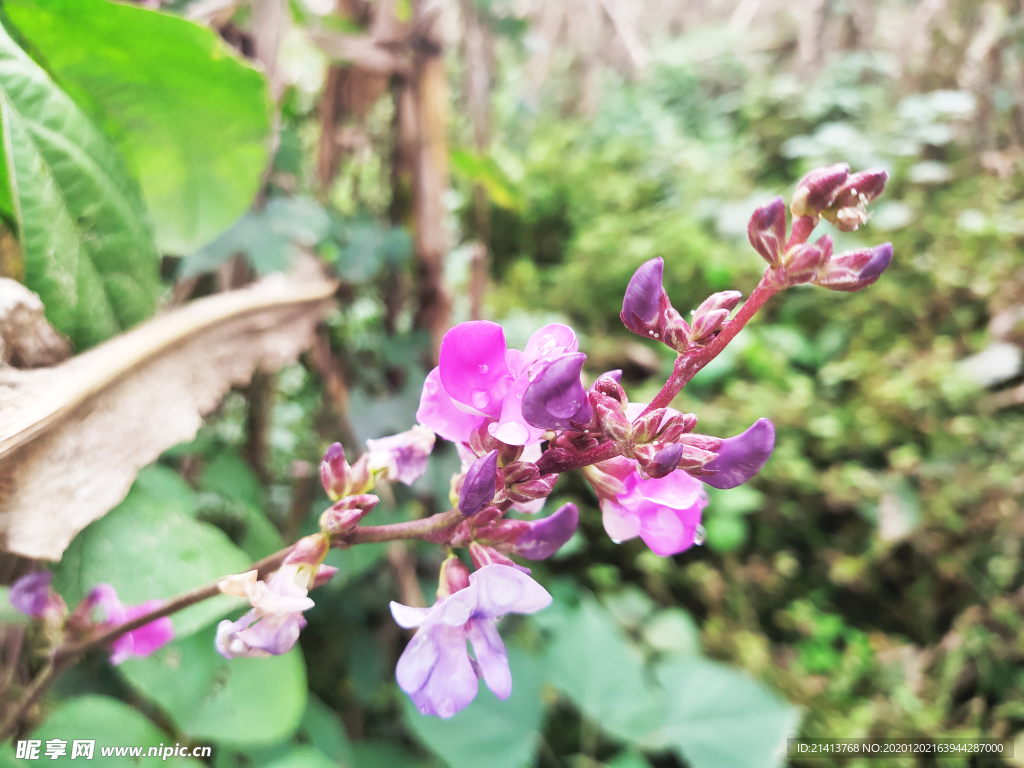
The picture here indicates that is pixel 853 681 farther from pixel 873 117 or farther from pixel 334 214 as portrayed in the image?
pixel 873 117

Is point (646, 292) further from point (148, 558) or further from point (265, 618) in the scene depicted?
point (148, 558)

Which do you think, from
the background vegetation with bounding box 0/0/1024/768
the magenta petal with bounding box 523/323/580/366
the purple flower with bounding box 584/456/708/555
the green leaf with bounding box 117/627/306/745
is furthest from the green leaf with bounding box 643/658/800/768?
the magenta petal with bounding box 523/323/580/366

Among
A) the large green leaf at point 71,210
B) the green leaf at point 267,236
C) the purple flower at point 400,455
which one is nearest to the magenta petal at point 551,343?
the purple flower at point 400,455

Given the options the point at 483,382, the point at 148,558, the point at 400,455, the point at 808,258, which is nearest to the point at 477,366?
the point at 483,382

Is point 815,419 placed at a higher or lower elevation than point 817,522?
higher

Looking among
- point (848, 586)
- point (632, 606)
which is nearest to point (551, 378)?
point (632, 606)

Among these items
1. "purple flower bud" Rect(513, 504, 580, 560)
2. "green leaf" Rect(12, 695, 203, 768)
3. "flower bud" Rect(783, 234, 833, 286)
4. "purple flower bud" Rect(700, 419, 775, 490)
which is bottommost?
"green leaf" Rect(12, 695, 203, 768)

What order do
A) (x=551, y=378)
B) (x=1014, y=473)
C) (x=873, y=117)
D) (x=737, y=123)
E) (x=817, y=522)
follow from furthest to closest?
(x=737, y=123) < (x=873, y=117) < (x=817, y=522) < (x=1014, y=473) < (x=551, y=378)

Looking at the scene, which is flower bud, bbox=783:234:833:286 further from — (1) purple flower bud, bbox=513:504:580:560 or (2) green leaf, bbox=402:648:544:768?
(2) green leaf, bbox=402:648:544:768
